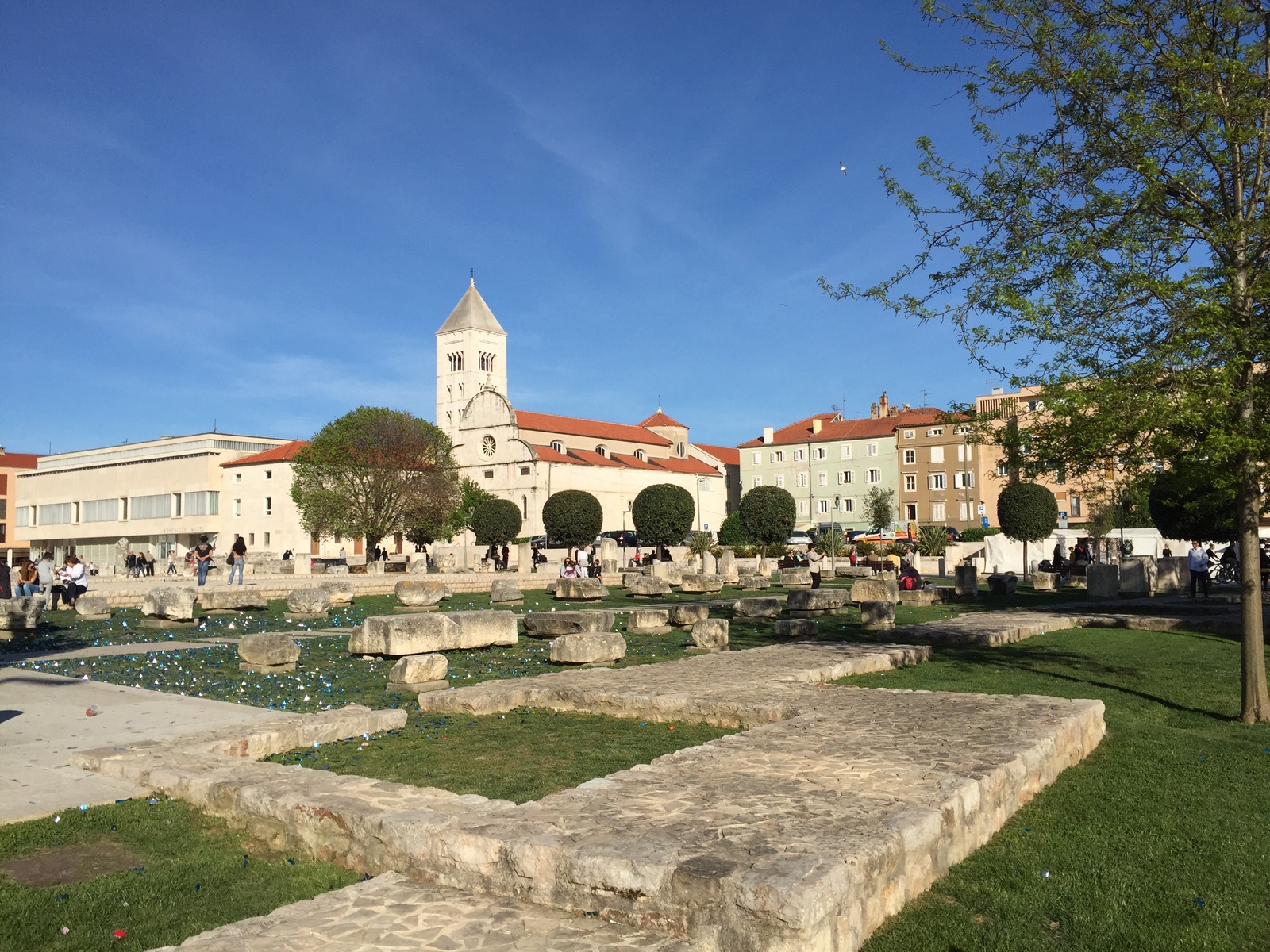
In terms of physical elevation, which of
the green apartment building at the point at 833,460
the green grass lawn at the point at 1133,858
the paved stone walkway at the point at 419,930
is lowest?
the green grass lawn at the point at 1133,858

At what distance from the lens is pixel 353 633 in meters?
12.3

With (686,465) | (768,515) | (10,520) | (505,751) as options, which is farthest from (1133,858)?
(10,520)

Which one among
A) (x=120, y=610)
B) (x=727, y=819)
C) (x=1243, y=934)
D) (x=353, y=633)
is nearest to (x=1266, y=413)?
(x=1243, y=934)

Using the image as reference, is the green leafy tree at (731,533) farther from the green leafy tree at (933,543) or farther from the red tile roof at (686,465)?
the red tile roof at (686,465)

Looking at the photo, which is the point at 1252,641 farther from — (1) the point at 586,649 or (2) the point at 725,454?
(2) the point at 725,454

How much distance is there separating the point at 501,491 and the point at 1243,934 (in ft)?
245

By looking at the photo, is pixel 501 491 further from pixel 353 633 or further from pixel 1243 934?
pixel 1243 934

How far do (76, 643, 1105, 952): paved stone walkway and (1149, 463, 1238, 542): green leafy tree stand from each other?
2405 millimetres

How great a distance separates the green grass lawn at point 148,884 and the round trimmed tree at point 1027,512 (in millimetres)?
35117

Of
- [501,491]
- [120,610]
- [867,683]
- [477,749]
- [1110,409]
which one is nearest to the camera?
[477,749]

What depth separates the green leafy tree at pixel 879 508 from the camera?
71250mm

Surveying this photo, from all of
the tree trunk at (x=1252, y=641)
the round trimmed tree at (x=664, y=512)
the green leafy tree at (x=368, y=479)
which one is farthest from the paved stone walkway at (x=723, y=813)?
the green leafy tree at (x=368, y=479)

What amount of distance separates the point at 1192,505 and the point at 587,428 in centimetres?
7816

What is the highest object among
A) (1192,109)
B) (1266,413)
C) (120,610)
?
(1192,109)
